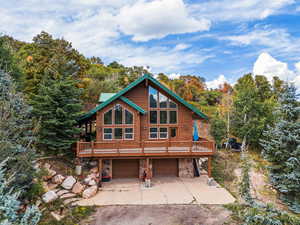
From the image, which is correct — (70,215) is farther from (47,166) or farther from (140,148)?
(140,148)

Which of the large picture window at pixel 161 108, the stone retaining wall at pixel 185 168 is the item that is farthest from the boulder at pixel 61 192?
the stone retaining wall at pixel 185 168

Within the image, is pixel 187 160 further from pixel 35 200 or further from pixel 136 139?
pixel 35 200

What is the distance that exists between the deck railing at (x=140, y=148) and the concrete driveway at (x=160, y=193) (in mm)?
2078

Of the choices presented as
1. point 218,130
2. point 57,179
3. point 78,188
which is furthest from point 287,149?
point 57,179

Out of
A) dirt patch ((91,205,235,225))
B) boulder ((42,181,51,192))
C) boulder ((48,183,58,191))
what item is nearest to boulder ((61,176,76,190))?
boulder ((48,183,58,191))

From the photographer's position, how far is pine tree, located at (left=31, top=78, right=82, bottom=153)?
12.4 meters

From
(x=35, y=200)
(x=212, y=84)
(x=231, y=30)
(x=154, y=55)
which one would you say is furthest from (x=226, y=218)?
(x=212, y=84)

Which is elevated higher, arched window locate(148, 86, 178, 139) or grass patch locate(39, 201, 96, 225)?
arched window locate(148, 86, 178, 139)

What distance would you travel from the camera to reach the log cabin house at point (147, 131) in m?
13.1

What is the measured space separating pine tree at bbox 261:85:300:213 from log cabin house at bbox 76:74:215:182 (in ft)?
11.8

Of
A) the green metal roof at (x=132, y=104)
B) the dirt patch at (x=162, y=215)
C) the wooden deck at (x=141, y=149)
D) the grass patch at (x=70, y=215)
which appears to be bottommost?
the dirt patch at (x=162, y=215)

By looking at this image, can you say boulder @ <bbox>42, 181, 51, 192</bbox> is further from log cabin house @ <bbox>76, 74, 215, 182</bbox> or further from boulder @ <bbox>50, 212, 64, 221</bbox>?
log cabin house @ <bbox>76, 74, 215, 182</bbox>

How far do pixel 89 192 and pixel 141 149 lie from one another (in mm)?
4081

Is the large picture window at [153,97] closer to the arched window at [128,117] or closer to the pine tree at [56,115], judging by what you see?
the arched window at [128,117]
